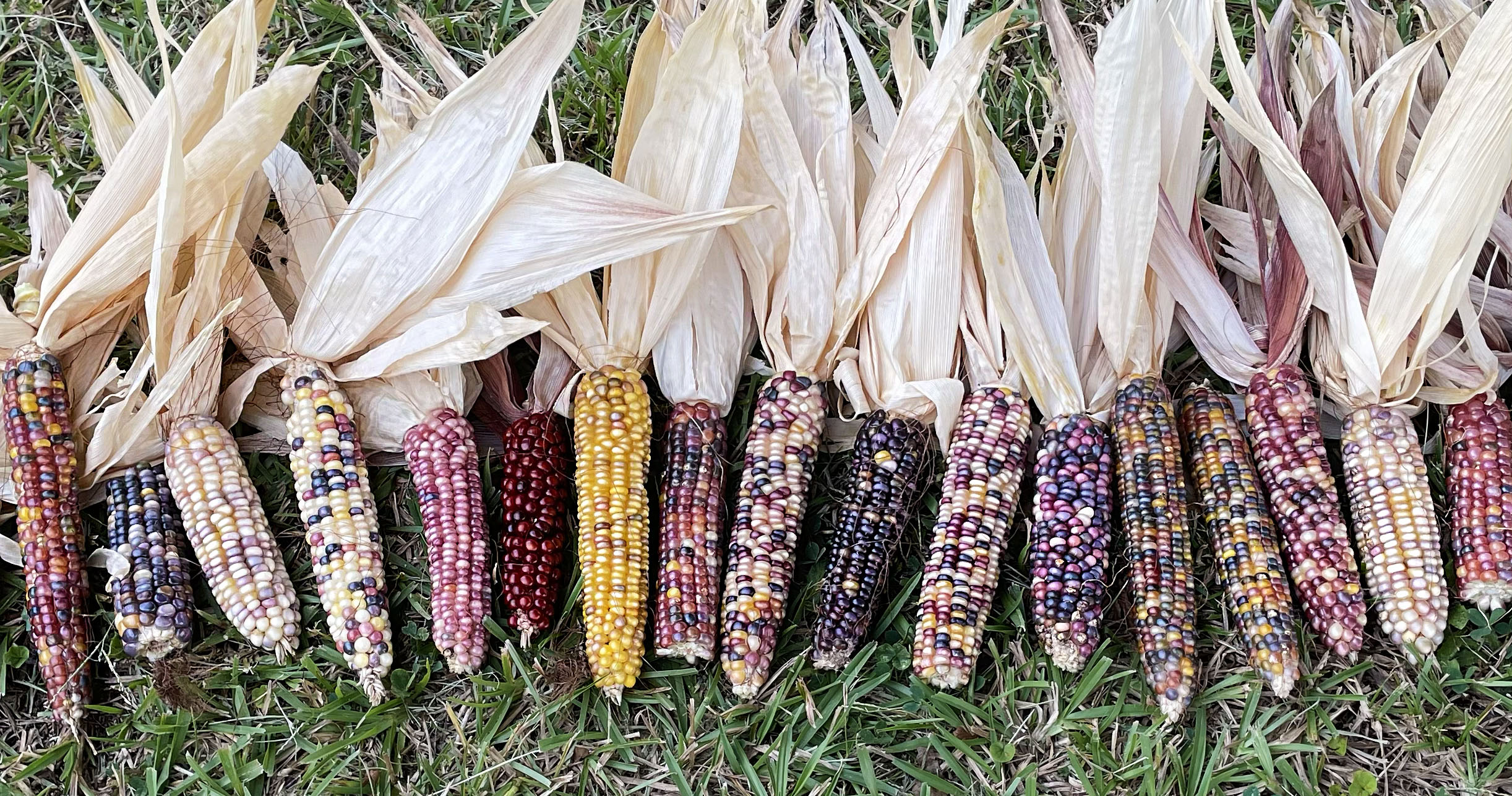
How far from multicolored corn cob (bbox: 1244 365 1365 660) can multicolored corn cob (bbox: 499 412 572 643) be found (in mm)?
1961

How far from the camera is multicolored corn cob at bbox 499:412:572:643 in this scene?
2.77 metres

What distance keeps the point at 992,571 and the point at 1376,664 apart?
45.2 inches

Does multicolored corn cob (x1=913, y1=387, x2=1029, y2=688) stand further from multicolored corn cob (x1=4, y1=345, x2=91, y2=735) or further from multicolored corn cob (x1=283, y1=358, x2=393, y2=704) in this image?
multicolored corn cob (x1=4, y1=345, x2=91, y2=735)

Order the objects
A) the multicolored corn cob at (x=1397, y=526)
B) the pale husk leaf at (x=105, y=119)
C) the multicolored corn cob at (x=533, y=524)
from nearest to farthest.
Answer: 1. the multicolored corn cob at (x=1397, y=526)
2. the multicolored corn cob at (x=533, y=524)
3. the pale husk leaf at (x=105, y=119)

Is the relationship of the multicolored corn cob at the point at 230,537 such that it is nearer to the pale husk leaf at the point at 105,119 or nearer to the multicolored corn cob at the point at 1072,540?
the pale husk leaf at the point at 105,119

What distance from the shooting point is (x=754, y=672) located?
272cm

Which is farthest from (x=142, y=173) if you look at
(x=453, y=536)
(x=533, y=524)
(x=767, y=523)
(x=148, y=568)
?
(x=767, y=523)

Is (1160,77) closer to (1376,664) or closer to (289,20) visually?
(1376,664)

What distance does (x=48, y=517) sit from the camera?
9.00ft

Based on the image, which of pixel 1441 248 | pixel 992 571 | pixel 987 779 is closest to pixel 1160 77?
pixel 1441 248

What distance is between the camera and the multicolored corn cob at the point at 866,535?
273cm

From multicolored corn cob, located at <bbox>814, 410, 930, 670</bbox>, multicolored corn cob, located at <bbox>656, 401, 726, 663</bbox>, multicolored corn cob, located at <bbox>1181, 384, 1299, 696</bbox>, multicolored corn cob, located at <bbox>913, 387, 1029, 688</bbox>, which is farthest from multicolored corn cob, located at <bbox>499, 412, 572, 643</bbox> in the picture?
multicolored corn cob, located at <bbox>1181, 384, 1299, 696</bbox>

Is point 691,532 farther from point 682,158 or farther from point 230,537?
point 230,537

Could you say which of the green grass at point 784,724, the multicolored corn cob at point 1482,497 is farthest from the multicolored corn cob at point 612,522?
the multicolored corn cob at point 1482,497
